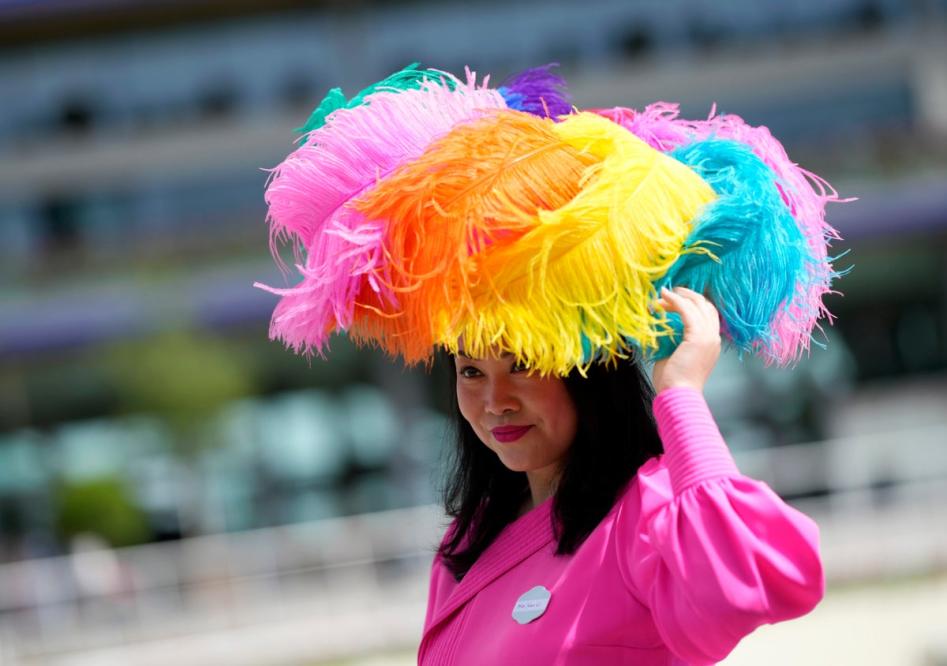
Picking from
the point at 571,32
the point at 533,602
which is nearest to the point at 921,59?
the point at 571,32

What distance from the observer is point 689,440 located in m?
1.69

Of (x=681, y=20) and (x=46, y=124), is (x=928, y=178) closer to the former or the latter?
(x=681, y=20)

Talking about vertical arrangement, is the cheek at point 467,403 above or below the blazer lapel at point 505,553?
above

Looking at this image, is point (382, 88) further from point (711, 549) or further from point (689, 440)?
point (711, 549)

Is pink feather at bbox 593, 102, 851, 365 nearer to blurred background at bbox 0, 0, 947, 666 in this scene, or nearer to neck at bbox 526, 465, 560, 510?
neck at bbox 526, 465, 560, 510

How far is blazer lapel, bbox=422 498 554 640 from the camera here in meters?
2.07

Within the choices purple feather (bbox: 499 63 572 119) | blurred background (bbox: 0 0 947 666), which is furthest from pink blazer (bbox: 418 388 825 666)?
blurred background (bbox: 0 0 947 666)

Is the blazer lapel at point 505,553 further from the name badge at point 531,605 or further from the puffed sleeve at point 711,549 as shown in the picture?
the puffed sleeve at point 711,549

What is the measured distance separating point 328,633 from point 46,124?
13121 millimetres

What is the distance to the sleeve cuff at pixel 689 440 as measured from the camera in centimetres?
167

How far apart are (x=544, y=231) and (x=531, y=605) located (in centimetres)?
56

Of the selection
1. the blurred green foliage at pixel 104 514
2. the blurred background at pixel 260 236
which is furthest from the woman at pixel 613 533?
the blurred green foliage at pixel 104 514

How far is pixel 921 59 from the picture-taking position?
20.3 m

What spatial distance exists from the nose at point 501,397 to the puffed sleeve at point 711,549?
319 mm
